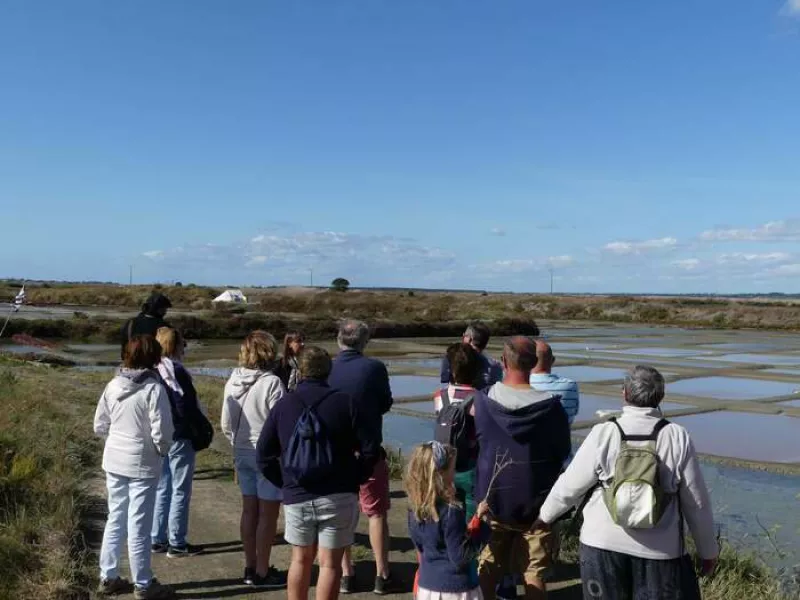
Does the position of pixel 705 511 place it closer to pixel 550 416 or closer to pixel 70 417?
pixel 550 416

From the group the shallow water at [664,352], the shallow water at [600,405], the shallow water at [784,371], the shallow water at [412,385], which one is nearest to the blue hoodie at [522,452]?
the shallow water at [600,405]

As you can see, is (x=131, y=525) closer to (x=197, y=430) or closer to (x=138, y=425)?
(x=138, y=425)

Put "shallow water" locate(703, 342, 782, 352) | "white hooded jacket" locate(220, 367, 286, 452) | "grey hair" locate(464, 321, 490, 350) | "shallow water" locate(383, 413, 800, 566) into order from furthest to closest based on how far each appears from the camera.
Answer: "shallow water" locate(703, 342, 782, 352), "shallow water" locate(383, 413, 800, 566), "grey hair" locate(464, 321, 490, 350), "white hooded jacket" locate(220, 367, 286, 452)

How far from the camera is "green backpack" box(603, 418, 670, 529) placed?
339 cm

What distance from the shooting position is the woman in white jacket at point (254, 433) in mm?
5266

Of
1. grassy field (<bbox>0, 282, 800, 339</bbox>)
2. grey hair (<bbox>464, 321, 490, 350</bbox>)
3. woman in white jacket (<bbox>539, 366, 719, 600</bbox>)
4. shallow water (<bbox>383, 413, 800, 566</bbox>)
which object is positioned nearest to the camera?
woman in white jacket (<bbox>539, 366, 719, 600</bbox>)

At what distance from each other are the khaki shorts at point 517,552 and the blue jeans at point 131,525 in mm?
2202

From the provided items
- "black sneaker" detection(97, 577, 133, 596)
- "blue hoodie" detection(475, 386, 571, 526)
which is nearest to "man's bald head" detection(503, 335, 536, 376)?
"blue hoodie" detection(475, 386, 571, 526)

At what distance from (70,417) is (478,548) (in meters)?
8.91

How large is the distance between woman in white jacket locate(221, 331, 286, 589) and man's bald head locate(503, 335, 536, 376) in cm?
165

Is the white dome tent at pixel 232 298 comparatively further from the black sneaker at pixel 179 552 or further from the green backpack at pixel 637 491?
the green backpack at pixel 637 491

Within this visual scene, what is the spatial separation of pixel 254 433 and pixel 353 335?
96cm

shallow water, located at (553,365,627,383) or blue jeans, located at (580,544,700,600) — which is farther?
shallow water, located at (553,365,627,383)

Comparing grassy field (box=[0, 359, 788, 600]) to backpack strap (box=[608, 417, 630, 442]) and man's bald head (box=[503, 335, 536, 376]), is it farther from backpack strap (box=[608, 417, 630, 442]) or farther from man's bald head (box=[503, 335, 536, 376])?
backpack strap (box=[608, 417, 630, 442])
